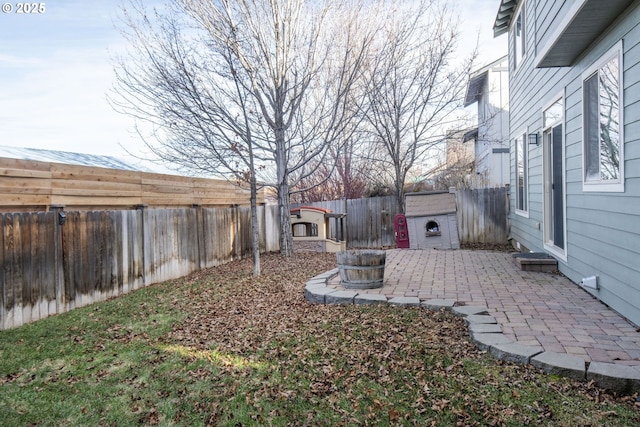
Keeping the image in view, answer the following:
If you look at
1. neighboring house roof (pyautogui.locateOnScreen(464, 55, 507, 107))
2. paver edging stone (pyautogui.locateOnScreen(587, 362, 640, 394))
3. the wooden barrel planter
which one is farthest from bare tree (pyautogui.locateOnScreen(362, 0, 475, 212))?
paver edging stone (pyautogui.locateOnScreen(587, 362, 640, 394))

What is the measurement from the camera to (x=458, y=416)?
2611 millimetres

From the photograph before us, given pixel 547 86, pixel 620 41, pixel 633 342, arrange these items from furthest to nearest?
1. pixel 547 86
2. pixel 620 41
3. pixel 633 342

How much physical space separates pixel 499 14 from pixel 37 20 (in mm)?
9737

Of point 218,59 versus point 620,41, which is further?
point 218,59

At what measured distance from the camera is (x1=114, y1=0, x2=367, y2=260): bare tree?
766 centimetres

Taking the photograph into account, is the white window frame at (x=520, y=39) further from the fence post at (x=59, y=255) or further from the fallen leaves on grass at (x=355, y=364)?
the fence post at (x=59, y=255)

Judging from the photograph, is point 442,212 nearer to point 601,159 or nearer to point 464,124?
point 464,124

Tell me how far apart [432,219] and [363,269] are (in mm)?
5009

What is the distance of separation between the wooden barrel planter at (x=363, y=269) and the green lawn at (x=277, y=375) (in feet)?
2.68

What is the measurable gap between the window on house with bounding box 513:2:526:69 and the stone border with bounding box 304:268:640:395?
663 cm

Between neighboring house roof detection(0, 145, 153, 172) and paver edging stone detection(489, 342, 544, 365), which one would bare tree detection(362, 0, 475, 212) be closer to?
neighboring house roof detection(0, 145, 153, 172)

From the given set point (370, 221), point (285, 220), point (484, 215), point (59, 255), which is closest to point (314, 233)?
point (285, 220)

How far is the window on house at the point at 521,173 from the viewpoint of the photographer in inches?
352

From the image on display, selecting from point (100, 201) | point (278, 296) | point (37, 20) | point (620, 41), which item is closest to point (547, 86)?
point (620, 41)
